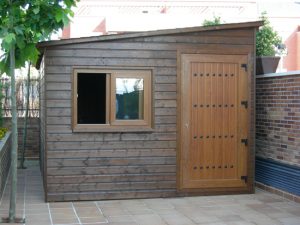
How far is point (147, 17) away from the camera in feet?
102

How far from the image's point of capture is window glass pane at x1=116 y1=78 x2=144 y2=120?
8.34 meters

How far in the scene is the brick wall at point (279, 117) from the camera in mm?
8305

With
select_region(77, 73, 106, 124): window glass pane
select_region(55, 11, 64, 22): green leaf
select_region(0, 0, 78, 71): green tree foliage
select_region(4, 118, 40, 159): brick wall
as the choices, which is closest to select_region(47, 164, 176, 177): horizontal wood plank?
select_region(77, 73, 106, 124): window glass pane

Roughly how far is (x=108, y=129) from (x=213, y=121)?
1.75m

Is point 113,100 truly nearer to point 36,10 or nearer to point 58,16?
point 58,16

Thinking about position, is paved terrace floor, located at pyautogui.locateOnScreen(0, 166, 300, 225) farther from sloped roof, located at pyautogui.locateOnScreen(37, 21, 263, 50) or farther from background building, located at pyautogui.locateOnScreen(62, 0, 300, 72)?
background building, located at pyautogui.locateOnScreen(62, 0, 300, 72)

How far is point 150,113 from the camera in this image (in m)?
8.42

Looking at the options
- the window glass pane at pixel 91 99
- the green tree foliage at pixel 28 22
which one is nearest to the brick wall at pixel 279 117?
the window glass pane at pixel 91 99

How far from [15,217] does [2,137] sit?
4344 mm

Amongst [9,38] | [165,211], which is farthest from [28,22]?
[165,211]

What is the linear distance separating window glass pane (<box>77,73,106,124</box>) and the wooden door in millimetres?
1300

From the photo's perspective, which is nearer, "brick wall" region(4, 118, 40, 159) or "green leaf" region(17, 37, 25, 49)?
"green leaf" region(17, 37, 25, 49)

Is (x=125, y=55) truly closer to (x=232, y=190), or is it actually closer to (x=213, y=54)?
(x=213, y=54)

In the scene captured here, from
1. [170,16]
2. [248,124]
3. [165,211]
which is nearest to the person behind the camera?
[165,211]
